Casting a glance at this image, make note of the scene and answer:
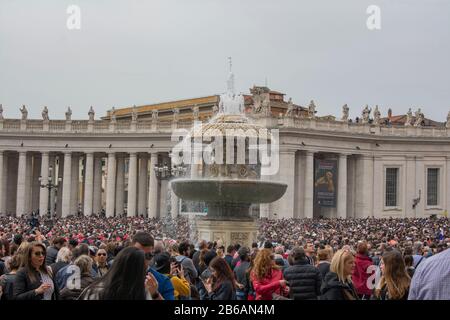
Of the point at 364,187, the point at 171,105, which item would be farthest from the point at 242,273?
the point at 171,105

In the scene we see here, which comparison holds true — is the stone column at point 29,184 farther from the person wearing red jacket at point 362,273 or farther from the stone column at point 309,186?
the person wearing red jacket at point 362,273

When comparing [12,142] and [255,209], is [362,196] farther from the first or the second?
[12,142]

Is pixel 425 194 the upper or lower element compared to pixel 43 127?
lower

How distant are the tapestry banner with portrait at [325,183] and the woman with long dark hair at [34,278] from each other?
71.4m

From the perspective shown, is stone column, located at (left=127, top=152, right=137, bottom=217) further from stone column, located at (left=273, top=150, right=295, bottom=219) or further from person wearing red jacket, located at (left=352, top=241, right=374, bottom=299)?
person wearing red jacket, located at (left=352, top=241, right=374, bottom=299)

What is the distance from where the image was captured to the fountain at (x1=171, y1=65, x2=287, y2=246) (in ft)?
103

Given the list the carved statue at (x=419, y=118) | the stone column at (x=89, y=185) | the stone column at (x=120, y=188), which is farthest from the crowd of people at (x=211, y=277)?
the carved statue at (x=419, y=118)

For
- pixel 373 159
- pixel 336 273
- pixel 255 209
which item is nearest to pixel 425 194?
pixel 373 159

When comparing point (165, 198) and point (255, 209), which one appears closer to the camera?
point (255, 209)

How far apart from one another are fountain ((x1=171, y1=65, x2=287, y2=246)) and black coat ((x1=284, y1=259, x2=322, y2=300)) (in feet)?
62.0

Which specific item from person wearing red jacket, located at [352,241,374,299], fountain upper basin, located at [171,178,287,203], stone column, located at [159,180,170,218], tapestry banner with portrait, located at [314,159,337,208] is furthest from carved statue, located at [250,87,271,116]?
person wearing red jacket, located at [352,241,374,299]

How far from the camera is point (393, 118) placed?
12038cm

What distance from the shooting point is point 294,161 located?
82062 mm

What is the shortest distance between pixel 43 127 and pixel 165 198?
588 inches
